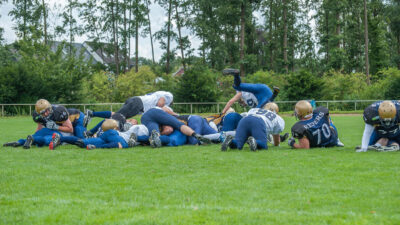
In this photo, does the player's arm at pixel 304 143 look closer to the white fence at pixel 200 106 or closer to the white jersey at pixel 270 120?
the white jersey at pixel 270 120

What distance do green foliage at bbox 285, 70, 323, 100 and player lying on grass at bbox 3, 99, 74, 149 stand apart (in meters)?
24.9

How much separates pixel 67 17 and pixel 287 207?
50.0 m

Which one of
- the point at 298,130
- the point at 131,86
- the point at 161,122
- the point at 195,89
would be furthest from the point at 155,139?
the point at 131,86

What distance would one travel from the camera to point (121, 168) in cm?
624

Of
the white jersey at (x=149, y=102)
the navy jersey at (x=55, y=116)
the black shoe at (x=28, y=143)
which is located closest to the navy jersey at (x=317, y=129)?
the white jersey at (x=149, y=102)

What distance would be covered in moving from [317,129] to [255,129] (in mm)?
1278

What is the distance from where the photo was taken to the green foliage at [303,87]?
32688 mm

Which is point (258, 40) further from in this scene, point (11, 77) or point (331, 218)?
point (331, 218)

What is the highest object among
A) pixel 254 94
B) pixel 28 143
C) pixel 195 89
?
pixel 195 89

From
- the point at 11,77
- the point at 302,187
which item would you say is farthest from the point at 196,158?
the point at 11,77

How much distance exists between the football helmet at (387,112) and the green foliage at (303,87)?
2543 centimetres

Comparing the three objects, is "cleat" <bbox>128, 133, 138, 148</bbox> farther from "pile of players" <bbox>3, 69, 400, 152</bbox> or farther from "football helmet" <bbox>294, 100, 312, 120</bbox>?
"football helmet" <bbox>294, 100, 312, 120</bbox>

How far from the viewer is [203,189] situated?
185 inches

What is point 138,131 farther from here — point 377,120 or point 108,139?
point 377,120
